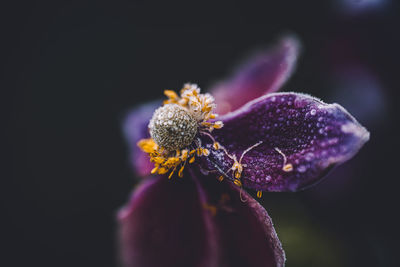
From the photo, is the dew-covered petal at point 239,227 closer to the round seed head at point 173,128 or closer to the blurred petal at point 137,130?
the round seed head at point 173,128

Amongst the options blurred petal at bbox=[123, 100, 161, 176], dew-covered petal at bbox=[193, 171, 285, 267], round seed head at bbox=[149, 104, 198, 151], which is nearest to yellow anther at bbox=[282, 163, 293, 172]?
dew-covered petal at bbox=[193, 171, 285, 267]

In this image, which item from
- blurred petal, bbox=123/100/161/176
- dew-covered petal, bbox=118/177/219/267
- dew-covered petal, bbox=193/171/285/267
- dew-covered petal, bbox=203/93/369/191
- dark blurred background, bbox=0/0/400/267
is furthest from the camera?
dark blurred background, bbox=0/0/400/267

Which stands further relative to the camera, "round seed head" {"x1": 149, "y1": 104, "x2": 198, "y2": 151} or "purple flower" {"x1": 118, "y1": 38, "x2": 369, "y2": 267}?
"round seed head" {"x1": 149, "y1": 104, "x2": 198, "y2": 151}

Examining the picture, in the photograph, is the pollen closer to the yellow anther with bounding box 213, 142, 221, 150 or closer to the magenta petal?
the yellow anther with bounding box 213, 142, 221, 150

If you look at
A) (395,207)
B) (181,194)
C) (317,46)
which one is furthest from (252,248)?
(317,46)

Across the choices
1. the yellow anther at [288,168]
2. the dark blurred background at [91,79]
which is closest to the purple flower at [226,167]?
the yellow anther at [288,168]

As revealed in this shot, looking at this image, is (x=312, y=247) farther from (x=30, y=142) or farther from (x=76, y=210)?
(x=30, y=142)

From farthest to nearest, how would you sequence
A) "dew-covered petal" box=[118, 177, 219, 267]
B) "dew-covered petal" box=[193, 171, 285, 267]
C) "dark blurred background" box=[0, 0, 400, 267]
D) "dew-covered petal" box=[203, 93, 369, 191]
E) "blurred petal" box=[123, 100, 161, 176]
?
"dark blurred background" box=[0, 0, 400, 267], "blurred petal" box=[123, 100, 161, 176], "dew-covered petal" box=[118, 177, 219, 267], "dew-covered petal" box=[193, 171, 285, 267], "dew-covered petal" box=[203, 93, 369, 191]
